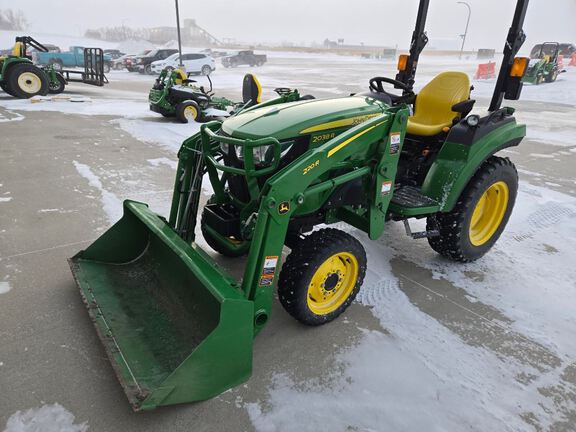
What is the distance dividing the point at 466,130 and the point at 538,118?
10.3 meters

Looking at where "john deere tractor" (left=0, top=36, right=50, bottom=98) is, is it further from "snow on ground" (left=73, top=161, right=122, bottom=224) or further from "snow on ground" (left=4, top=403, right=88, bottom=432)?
"snow on ground" (left=4, top=403, right=88, bottom=432)

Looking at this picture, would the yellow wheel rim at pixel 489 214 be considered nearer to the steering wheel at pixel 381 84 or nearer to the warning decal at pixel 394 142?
the steering wheel at pixel 381 84

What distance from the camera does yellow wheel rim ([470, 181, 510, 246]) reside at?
3.56 metres

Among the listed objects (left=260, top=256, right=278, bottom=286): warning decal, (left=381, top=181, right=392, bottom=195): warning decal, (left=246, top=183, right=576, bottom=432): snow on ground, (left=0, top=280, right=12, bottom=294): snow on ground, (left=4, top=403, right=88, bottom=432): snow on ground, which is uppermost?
(left=381, top=181, right=392, bottom=195): warning decal

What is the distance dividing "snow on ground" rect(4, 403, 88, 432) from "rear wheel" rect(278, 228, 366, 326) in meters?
1.20

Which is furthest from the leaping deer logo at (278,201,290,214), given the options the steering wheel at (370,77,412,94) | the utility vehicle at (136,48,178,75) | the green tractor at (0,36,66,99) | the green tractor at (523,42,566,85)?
the utility vehicle at (136,48,178,75)

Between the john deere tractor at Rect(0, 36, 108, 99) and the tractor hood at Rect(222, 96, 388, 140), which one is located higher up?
the tractor hood at Rect(222, 96, 388, 140)

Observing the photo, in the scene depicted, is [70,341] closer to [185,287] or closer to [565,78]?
[185,287]

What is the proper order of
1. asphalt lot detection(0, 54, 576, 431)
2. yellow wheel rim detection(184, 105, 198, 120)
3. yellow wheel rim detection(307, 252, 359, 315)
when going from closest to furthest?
asphalt lot detection(0, 54, 576, 431), yellow wheel rim detection(307, 252, 359, 315), yellow wheel rim detection(184, 105, 198, 120)

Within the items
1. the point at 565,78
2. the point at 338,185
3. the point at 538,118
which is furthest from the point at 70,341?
the point at 565,78

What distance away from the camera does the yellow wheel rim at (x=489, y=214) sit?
3.56m

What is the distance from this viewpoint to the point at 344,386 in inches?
86.7

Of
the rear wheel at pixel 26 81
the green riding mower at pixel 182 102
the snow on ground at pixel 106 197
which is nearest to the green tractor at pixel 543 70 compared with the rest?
the green riding mower at pixel 182 102

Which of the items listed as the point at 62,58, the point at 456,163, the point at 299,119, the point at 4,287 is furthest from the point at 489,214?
the point at 62,58
